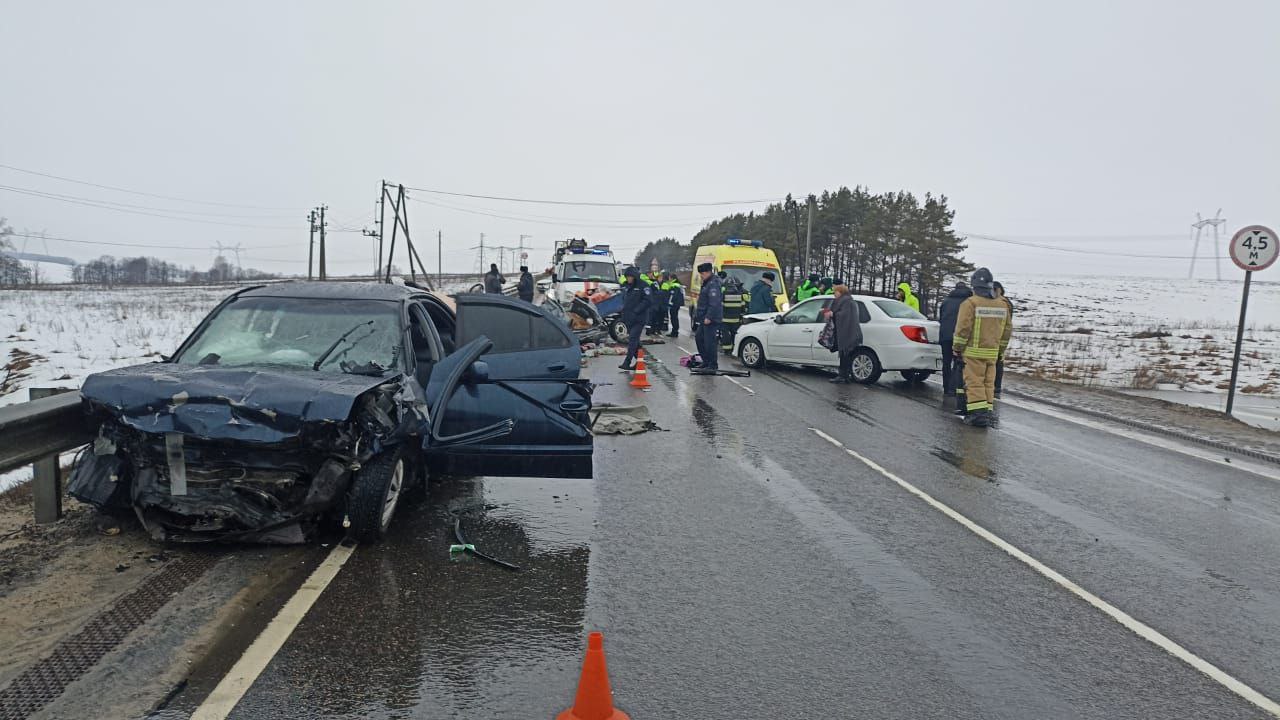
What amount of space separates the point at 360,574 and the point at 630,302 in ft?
38.0

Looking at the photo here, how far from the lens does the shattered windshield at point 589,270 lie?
25547 mm

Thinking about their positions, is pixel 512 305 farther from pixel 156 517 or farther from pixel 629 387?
pixel 629 387

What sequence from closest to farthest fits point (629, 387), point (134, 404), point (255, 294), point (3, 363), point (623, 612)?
point (623, 612) → point (134, 404) → point (255, 294) → point (629, 387) → point (3, 363)

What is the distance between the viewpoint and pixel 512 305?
6926mm

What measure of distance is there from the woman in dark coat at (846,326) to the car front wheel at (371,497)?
10.8 metres

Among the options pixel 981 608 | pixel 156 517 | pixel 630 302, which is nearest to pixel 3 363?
pixel 630 302

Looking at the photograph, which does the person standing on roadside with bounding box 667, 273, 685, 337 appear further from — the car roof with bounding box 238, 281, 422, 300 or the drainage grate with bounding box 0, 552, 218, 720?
the drainage grate with bounding box 0, 552, 218, 720

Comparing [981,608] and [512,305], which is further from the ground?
[512,305]

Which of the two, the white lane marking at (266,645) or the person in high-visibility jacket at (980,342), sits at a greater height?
the person in high-visibility jacket at (980,342)

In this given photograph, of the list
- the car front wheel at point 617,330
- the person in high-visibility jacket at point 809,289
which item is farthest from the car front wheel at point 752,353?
the car front wheel at point 617,330

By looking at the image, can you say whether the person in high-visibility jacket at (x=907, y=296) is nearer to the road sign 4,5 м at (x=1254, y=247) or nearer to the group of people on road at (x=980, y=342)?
the group of people on road at (x=980, y=342)

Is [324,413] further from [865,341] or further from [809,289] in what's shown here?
[809,289]

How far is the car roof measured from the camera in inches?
259

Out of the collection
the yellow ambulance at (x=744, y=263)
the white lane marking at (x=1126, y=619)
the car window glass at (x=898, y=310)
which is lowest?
the white lane marking at (x=1126, y=619)
